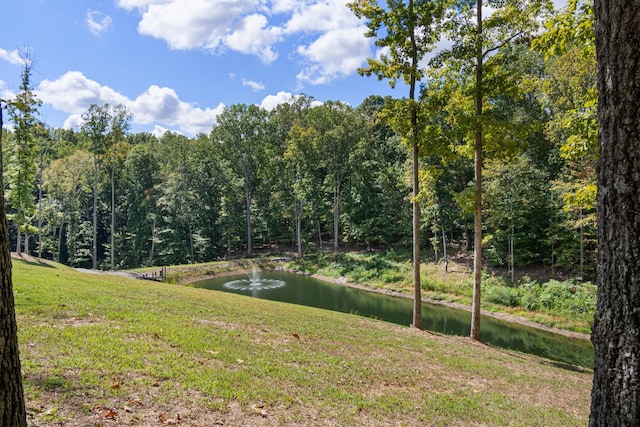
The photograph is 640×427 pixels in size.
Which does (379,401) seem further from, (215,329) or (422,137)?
(422,137)

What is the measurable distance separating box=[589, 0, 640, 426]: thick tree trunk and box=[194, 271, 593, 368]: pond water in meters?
14.2

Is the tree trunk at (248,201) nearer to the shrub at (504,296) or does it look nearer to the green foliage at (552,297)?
the green foliage at (552,297)

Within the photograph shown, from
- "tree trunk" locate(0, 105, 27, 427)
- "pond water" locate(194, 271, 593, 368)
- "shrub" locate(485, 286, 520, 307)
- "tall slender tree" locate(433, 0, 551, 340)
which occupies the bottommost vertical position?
"pond water" locate(194, 271, 593, 368)

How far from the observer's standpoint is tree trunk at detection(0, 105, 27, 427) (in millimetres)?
2406

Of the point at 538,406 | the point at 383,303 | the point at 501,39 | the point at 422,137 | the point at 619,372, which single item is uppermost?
the point at 501,39

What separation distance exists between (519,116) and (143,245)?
4013 centimetres

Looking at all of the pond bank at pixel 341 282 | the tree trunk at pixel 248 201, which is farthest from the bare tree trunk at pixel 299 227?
the tree trunk at pixel 248 201

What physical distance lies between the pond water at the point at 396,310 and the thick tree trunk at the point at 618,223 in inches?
560

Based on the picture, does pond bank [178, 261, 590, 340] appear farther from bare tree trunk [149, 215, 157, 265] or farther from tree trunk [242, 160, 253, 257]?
bare tree trunk [149, 215, 157, 265]

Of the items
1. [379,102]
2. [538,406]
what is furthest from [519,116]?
[538,406]

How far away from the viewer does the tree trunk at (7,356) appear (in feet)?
7.89

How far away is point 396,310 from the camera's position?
2225cm

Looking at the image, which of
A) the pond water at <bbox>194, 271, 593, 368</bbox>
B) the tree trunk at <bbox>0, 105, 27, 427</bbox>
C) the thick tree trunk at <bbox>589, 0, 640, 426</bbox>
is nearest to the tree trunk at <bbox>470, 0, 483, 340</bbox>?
the pond water at <bbox>194, 271, 593, 368</bbox>

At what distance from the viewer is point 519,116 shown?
28.3 m
